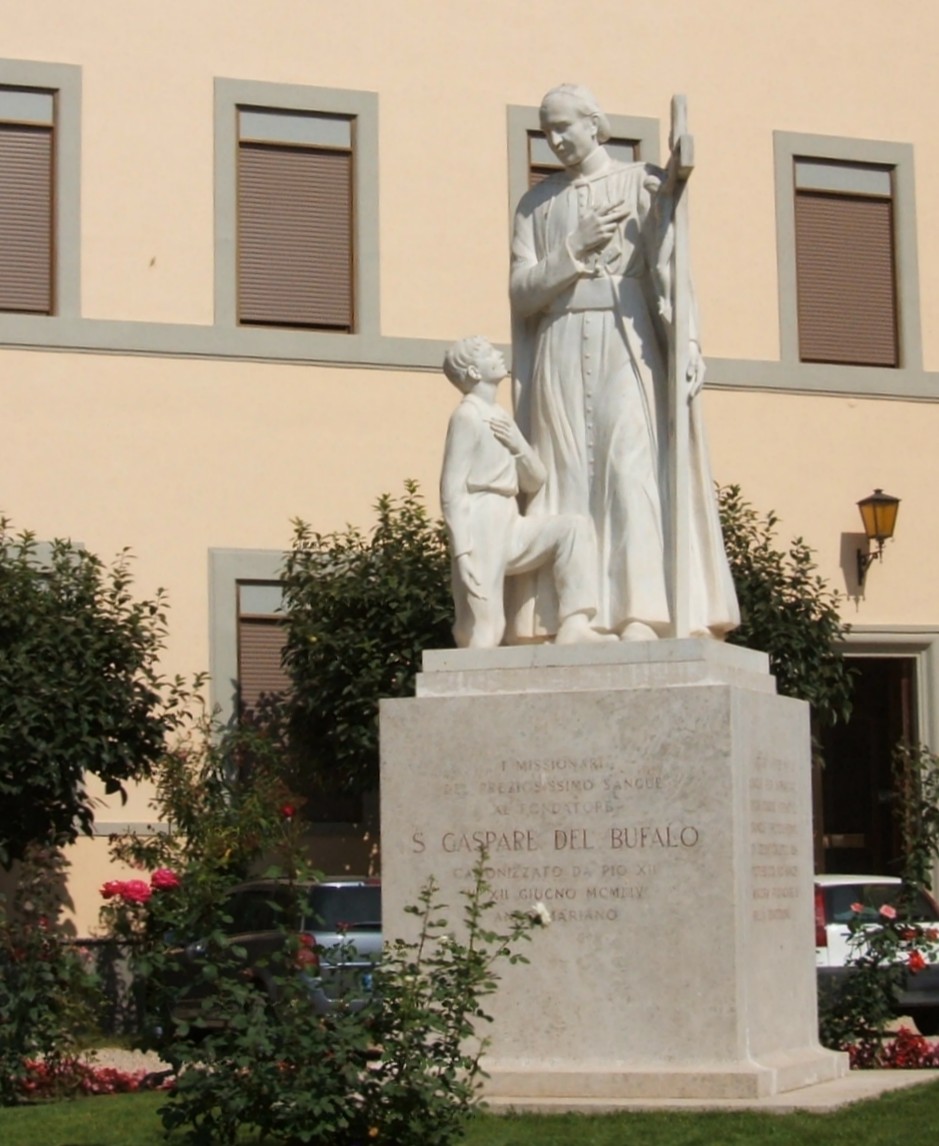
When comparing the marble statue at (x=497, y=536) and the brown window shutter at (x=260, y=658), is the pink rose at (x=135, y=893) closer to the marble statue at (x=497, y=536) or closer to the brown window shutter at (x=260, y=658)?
the marble statue at (x=497, y=536)

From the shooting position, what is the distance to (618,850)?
10.7 meters

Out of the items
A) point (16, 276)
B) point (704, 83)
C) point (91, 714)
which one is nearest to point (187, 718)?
point (91, 714)

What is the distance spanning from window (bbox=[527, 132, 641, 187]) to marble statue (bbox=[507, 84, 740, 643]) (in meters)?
11.2

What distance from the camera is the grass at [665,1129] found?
30.7ft

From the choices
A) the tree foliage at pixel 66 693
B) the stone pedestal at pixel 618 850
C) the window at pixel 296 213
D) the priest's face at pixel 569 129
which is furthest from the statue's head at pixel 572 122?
the window at pixel 296 213

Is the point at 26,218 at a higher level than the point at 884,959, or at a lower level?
higher

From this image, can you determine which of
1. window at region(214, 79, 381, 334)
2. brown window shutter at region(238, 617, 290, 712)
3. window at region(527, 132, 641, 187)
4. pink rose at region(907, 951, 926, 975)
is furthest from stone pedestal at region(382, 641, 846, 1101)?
window at region(527, 132, 641, 187)

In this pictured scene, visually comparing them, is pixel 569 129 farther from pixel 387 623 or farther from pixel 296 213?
pixel 296 213

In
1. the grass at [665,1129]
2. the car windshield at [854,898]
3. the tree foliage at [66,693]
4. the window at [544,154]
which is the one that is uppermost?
the window at [544,154]

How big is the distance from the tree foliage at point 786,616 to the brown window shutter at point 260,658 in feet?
12.5

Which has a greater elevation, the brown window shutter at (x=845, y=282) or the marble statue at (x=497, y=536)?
the brown window shutter at (x=845, y=282)

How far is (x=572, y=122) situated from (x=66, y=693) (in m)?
7.98

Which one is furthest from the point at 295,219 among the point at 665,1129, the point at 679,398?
the point at 665,1129

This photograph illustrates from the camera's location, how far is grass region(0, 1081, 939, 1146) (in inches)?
368
